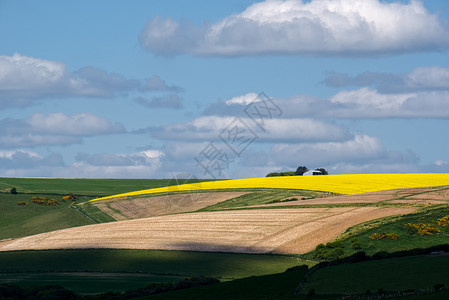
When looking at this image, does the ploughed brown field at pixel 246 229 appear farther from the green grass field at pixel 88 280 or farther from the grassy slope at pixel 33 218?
the grassy slope at pixel 33 218

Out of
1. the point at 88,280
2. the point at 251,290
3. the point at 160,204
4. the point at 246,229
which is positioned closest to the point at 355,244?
the point at 246,229

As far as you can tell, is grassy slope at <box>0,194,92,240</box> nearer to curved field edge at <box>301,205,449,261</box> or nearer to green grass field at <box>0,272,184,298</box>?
green grass field at <box>0,272,184,298</box>

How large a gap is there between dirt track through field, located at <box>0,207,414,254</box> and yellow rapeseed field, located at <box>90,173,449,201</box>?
25627mm

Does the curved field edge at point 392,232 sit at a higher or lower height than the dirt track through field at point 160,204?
lower

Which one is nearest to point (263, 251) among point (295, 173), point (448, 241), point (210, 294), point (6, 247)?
point (448, 241)

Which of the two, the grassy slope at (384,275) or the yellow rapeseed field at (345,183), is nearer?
the grassy slope at (384,275)

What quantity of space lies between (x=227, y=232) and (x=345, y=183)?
155 ft

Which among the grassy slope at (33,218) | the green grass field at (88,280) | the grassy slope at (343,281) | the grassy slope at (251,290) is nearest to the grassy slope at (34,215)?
the grassy slope at (33,218)

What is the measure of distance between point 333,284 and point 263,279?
8728mm

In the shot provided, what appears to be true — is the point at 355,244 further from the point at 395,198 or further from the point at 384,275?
the point at 395,198

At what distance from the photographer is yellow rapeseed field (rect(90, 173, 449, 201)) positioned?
424 ft

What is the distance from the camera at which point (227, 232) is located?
9594 cm

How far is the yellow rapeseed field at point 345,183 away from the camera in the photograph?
424 feet

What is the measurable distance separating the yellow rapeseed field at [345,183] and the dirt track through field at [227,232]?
25.6m
